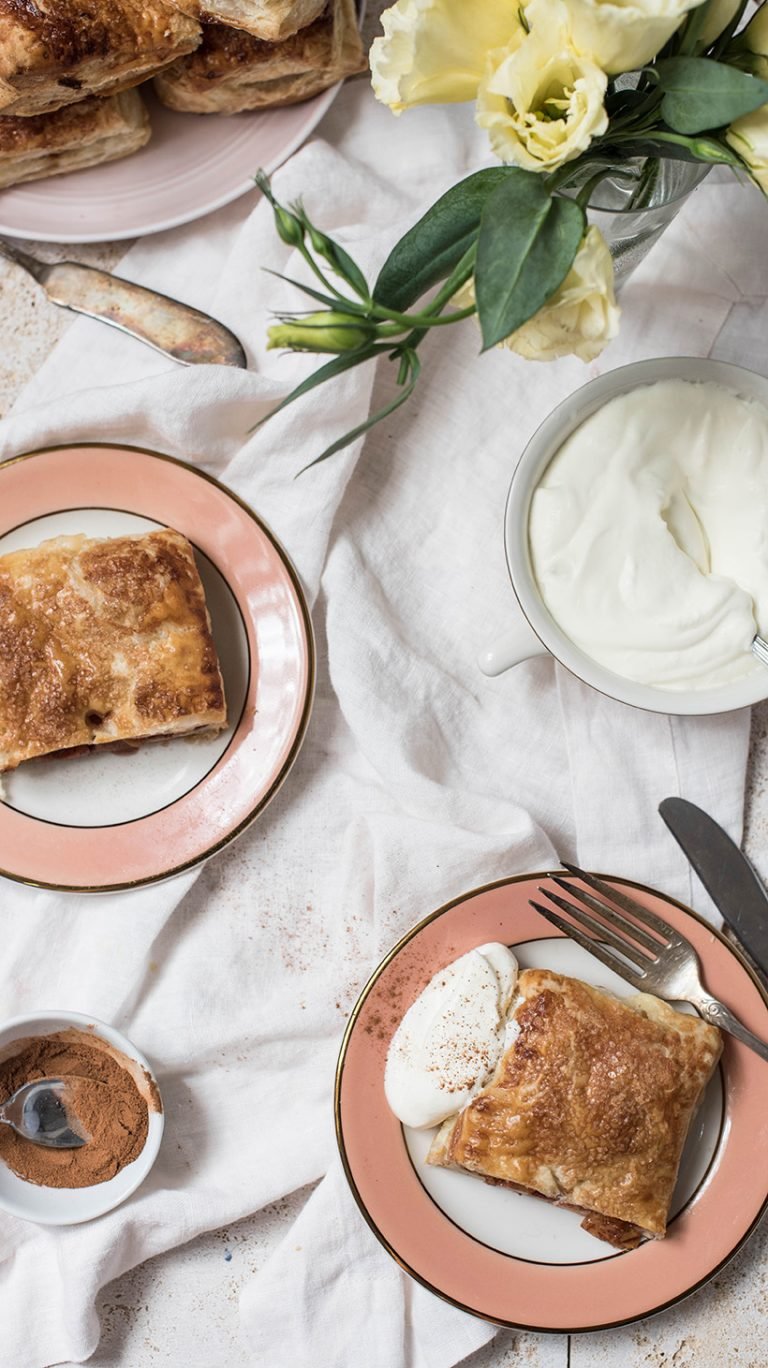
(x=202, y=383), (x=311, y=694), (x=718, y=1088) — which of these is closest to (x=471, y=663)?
(x=311, y=694)

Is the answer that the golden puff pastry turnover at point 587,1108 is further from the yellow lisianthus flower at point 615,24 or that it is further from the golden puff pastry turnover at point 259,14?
the golden puff pastry turnover at point 259,14

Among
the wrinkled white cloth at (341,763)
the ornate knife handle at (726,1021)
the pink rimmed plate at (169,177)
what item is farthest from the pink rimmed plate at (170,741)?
the ornate knife handle at (726,1021)

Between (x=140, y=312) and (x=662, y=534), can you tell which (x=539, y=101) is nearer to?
(x=662, y=534)

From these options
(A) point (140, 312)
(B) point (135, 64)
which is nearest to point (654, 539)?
(A) point (140, 312)

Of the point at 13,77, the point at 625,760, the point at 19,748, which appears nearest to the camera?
the point at 13,77

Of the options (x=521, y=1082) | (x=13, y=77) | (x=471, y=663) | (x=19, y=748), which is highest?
(x=13, y=77)

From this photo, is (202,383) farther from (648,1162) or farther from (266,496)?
(648,1162)

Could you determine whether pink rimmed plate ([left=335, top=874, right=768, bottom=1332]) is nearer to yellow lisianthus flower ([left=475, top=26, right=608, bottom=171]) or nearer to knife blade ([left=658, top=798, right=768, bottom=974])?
knife blade ([left=658, top=798, right=768, bottom=974])
